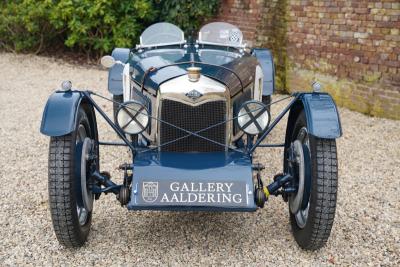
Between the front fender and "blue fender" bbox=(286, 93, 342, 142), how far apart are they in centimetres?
152

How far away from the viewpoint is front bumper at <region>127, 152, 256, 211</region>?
306 centimetres

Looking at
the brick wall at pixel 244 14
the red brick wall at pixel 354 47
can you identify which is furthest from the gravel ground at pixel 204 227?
the brick wall at pixel 244 14

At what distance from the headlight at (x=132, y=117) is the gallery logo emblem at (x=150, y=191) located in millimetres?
488

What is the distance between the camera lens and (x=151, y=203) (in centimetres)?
305

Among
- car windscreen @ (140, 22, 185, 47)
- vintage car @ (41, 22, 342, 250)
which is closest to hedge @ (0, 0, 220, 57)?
car windscreen @ (140, 22, 185, 47)

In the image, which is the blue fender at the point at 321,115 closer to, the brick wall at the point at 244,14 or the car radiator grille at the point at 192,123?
the car radiator grille at the point at 192,123

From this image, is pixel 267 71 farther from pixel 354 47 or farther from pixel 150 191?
pixel 150 191

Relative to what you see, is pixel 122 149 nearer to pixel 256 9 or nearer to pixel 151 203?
pixel 151 203

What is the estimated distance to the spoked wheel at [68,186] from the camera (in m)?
3.10

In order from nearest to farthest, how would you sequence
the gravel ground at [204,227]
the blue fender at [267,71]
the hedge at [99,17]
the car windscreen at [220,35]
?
1. the gravel ground at [204,227]
2. the car windscreen at [220,35]
3. the blue fender at [267,71]
4. the hedge at [99,17]

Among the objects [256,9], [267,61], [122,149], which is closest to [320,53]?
[256,9]

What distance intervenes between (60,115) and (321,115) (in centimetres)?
168

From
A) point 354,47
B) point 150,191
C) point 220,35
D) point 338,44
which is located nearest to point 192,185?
point 150,191

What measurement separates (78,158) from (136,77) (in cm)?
98
